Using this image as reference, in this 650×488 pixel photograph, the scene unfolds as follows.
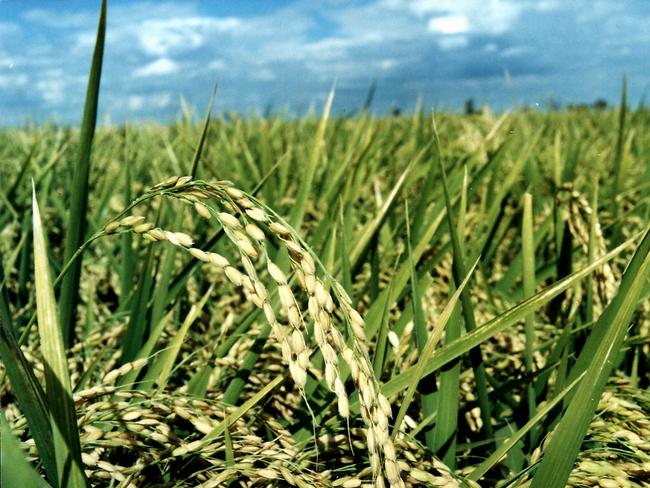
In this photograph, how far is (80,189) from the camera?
3.93ft

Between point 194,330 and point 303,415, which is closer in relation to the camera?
point 303,415

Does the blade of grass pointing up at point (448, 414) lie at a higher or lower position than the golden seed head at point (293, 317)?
lower

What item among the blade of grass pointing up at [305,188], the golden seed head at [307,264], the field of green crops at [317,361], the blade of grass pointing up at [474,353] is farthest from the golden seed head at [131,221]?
the blade of grass pointing up at [305,188]

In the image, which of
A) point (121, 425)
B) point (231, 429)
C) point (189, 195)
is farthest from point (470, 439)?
point (189, 195)

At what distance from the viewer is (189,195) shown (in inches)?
30.2

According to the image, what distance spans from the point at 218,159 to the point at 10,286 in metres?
1.70

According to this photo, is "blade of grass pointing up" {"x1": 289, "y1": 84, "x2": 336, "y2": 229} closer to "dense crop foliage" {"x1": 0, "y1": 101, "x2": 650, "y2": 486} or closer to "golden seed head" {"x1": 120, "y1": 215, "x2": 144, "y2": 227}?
"dense crop foliage" {"x1": 0, "y1": 101, "x2": 650, "y2": 486}

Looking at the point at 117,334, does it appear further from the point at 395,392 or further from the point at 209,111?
the point at 395,392

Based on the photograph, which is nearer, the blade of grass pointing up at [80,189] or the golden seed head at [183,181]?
the golden seed head at [183,181]

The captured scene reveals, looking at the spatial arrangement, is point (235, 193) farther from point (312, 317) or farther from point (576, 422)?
point (576, 422)

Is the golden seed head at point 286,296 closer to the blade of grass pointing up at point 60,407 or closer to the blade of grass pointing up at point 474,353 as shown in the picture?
the blade of grass pointing up at point 60,407

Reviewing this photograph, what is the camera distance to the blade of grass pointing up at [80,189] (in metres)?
1.06

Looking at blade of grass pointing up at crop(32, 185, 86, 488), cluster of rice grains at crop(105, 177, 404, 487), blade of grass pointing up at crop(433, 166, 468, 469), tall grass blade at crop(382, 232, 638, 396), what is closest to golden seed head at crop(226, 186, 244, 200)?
cluster of rice grains at crop(105, 177, 404, 487)

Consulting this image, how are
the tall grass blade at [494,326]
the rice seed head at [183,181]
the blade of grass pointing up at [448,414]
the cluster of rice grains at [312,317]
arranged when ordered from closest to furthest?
the cluster of rice grains at [312,317]
the rice seed head at [183,181]
the tall grass blade at [494,326]
the blade of grass pointing up at [448,414]
